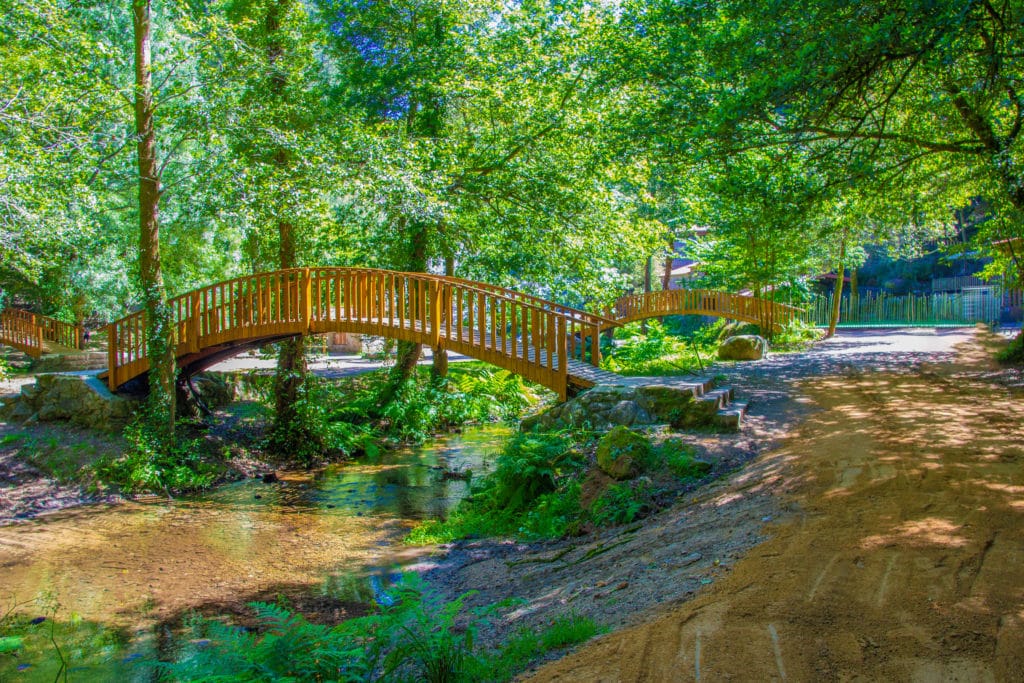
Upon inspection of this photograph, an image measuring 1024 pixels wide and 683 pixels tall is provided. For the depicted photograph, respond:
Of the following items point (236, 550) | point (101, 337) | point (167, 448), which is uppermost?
point (101, 337)

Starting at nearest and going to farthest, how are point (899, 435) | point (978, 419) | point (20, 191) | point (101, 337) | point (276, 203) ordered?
point (899, 435) → point (978, 419) → point (20, 191) → point (276, 203) → point (101, 337)

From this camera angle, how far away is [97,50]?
8.93 metres

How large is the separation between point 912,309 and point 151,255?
31.6 meters

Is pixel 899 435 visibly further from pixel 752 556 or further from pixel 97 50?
pixel 97 50

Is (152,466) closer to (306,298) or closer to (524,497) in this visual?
(306,298)

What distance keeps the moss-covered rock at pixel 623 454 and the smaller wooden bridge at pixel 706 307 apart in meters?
15.1

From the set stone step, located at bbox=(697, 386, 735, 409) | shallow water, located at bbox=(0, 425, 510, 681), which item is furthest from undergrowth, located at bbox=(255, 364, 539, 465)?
stone step, located at bbox=(697, 386, 735, 409)

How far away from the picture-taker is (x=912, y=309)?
3127cm

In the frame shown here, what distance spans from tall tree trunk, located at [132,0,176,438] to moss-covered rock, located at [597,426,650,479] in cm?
691

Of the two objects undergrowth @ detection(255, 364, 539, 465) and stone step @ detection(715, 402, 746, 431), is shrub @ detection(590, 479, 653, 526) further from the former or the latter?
undergrowth @ detection(255, 364, 539, 465)

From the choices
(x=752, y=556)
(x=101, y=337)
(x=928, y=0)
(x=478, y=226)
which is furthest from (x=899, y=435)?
(x=101, y=337)

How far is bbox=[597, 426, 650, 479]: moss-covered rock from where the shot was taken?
6879 mm

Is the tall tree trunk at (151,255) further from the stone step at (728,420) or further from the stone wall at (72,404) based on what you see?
the stone step at (728,420)

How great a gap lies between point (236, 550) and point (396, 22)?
1045cm
